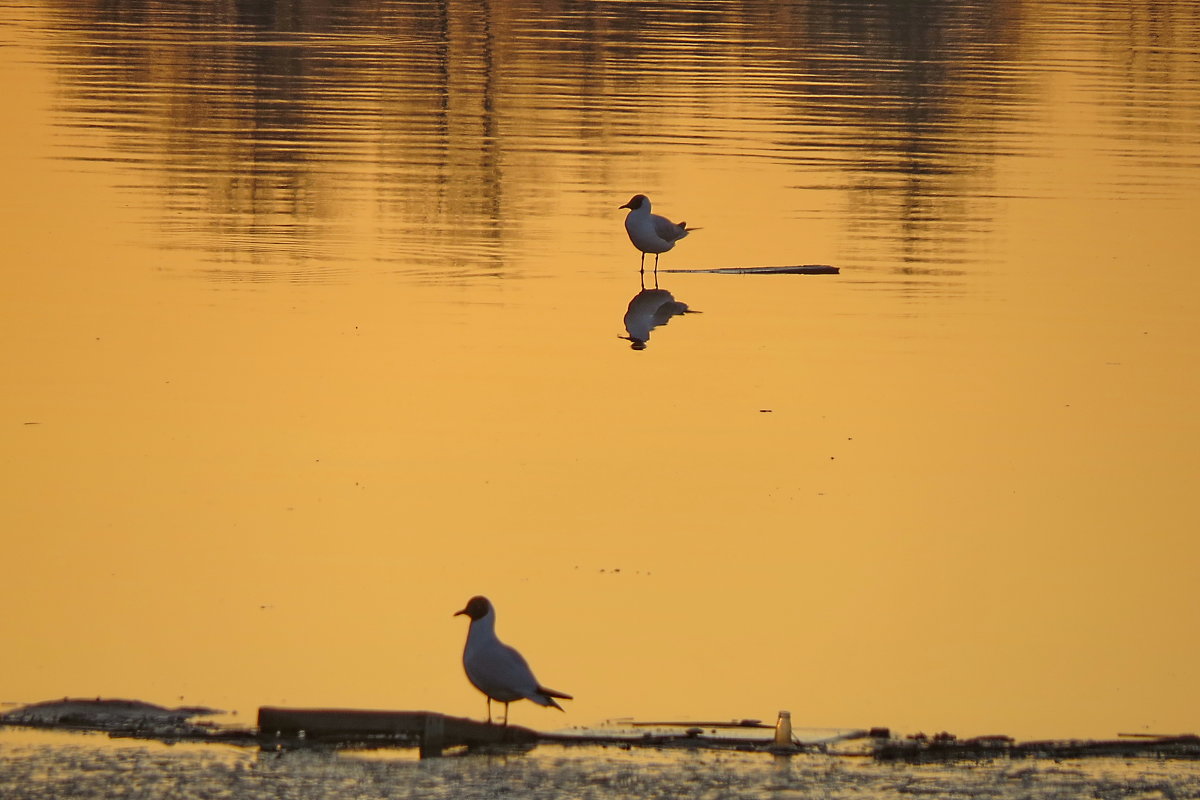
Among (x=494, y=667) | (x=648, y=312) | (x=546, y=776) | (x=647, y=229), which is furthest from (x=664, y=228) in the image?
(x=546, y=776)

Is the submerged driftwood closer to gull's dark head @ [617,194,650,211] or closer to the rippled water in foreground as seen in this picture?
the rippled water in foreground

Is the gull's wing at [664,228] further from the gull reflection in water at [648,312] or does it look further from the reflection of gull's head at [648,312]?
the reflection of gull's head at [648,312]

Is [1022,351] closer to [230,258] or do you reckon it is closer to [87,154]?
[230,258]

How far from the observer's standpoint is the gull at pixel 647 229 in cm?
1744

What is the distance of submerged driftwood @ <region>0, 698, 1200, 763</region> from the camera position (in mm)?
7574

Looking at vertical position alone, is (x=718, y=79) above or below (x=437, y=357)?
above

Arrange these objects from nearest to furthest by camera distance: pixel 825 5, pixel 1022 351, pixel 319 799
→ pixel 319 799 → pixel 1022 351 → pixel 825 5

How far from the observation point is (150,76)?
30.7m

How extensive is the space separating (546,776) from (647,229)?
1054 cm

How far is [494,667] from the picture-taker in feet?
26.2

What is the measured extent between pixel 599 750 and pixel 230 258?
10349mm

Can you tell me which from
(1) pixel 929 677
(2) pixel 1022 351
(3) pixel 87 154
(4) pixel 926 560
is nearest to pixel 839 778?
(1) pixel 929 677

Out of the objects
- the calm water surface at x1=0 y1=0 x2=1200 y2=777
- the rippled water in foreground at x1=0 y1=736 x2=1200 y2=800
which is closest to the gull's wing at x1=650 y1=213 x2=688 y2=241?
the calm water surface at x1=0 y1=0 x2=1200 y2=777

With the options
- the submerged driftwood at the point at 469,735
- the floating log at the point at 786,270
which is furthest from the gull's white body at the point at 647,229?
the submerged driftwood at the point at 469,735
